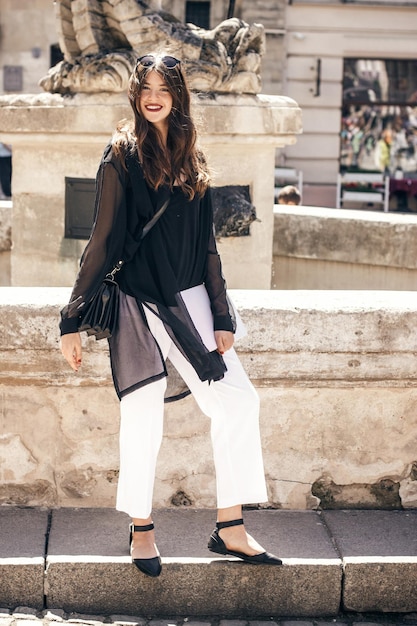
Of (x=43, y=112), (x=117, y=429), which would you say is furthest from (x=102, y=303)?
(x=43, y=112)

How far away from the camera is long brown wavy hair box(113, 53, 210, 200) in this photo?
3684 millimetres

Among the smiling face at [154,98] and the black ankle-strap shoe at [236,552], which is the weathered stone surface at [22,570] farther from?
the smiling face at [154,98]

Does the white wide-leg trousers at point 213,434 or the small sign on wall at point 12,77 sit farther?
the small sign on wall at point 12,77

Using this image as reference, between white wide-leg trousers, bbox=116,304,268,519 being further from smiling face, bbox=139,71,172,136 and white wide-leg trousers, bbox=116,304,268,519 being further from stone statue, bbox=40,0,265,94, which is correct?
stone statue, bbox=40,0,265,94

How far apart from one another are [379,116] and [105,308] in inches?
837

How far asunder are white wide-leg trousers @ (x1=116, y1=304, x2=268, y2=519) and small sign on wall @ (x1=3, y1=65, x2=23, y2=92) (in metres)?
21.0

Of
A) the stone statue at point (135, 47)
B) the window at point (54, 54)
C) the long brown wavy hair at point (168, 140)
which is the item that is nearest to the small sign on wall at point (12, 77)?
the window at point (54, 54)

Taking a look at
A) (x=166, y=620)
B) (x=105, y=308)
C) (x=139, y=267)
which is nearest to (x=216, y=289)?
(x=139, y=267)

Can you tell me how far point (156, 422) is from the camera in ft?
12.2

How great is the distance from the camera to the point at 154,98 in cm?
369

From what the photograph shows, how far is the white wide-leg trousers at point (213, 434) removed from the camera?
3713 mm

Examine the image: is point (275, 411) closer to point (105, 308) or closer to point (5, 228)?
point (105, 308)

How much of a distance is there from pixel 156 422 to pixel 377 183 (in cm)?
1896

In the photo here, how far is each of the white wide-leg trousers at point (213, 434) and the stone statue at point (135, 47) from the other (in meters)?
2.59
